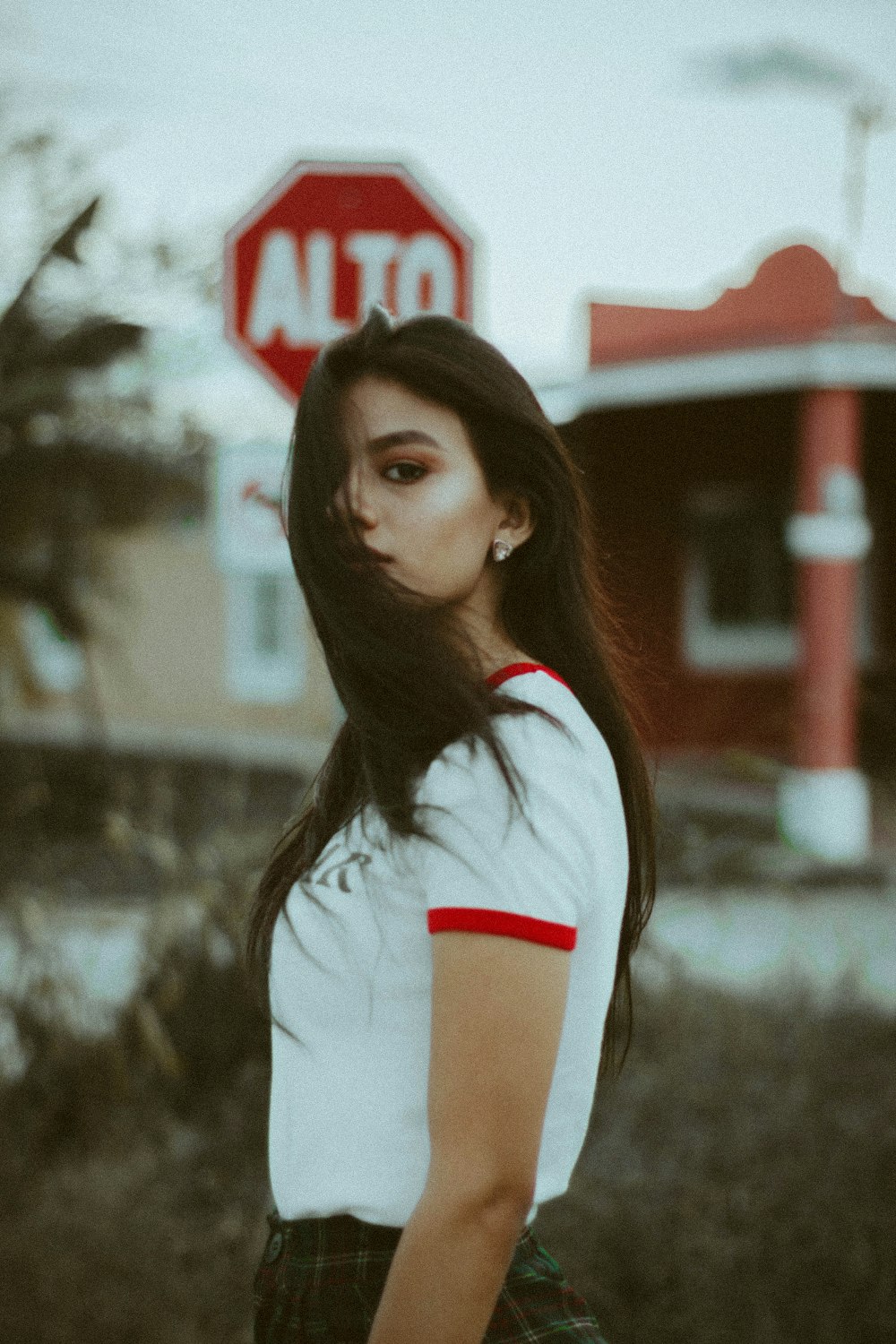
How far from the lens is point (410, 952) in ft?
4.24

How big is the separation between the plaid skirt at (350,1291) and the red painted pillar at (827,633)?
8.09 m

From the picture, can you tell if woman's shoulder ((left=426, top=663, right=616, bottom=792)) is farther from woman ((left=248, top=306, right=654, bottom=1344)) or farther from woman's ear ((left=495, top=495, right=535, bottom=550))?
woman's ear ((left=495, top=495, right=535, bottom=550))

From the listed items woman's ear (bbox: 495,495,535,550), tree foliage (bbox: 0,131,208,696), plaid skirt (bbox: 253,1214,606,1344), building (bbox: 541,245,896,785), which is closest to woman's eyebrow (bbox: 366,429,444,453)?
woman's ear (bbox: 495,495,535,550)

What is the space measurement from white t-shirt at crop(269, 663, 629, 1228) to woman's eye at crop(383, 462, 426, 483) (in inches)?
8.2

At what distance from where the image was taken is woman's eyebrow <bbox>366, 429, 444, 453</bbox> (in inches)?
53.5

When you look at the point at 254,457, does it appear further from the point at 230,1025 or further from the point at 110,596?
the point at 110,596

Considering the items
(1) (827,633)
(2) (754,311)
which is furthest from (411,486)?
(2) (754,311)

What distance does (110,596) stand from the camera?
11.4 meters

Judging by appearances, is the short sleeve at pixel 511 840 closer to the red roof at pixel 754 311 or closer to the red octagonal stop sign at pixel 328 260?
the red octagonal stop sign at pixel 328 260

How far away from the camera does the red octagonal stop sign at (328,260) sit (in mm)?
3119

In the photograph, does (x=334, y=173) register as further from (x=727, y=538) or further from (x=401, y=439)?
(x=727, y=538)

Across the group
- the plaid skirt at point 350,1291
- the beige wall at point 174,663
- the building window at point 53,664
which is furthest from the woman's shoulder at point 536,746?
the building window at point 53,664

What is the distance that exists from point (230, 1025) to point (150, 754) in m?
10.7

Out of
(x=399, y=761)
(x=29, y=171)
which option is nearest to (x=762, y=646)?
(x=29, y=171)
